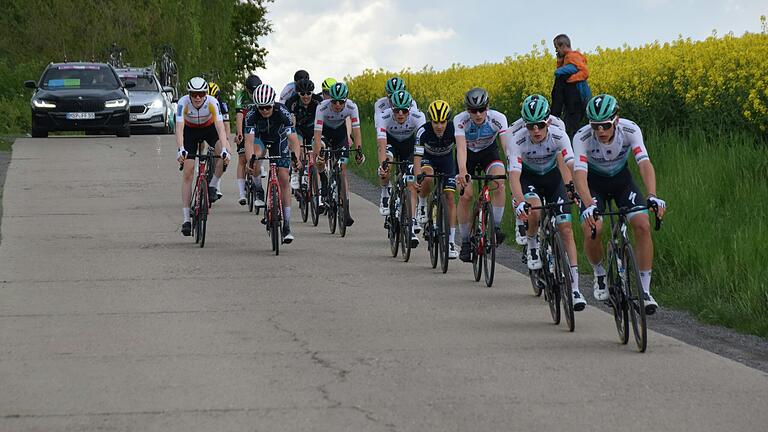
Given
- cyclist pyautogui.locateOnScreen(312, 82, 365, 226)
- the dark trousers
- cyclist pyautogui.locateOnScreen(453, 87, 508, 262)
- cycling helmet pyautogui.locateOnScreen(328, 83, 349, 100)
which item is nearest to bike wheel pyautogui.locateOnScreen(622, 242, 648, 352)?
cyclist pyautogui.locateOnScreen(453, 87, 508, 262)

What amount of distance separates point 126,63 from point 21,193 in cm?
3584

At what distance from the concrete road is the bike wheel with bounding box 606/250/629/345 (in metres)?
0.13

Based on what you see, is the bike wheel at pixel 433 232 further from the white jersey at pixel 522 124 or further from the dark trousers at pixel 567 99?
the dark trousers at pixel 567 99

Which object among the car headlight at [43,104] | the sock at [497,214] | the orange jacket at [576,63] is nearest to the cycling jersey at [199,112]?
the sock at [497,214]

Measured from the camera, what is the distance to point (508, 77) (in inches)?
1400

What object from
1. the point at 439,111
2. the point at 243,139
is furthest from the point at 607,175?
the point at 243,139

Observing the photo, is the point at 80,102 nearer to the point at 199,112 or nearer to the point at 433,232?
the point at 199,112

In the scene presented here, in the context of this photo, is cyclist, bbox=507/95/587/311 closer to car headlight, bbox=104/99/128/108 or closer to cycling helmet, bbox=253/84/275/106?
cycling helmet, bbox=253/84/275/106

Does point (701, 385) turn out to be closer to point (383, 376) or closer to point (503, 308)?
point (383, 376)

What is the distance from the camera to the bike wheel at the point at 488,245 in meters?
14.2

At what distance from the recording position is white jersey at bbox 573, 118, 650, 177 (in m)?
11.7

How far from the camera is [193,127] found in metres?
19.1

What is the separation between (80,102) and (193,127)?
1945 cm

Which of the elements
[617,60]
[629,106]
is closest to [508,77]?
[617,60]
